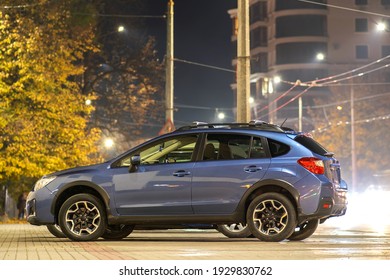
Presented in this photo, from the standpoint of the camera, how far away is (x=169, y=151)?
17484mm

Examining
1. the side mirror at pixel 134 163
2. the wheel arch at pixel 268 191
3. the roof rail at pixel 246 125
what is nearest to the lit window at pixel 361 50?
the roof rail at pixel 246 125

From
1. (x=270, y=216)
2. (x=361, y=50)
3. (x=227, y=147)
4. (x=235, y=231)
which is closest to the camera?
(x=270, y=216)

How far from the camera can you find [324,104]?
112 m

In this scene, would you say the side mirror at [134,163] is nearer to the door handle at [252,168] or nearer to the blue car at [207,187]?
the blue car at [207,187]

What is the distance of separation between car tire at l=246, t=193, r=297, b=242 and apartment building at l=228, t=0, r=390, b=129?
11742 cm

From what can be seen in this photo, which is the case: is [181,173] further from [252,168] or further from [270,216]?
[270,216]

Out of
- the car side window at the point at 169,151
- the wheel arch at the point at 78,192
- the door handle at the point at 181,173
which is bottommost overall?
the wheel arch at the point at 78,192

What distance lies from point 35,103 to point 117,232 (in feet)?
74.3

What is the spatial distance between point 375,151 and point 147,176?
78.8m

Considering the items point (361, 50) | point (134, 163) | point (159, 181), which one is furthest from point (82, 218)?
point (361, 50)

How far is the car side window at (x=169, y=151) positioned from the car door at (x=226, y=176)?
35 cm

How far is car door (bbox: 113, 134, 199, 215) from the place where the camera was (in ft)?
55.9

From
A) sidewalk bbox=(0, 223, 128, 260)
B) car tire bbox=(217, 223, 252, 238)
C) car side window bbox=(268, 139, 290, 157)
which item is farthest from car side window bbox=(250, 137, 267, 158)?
sidewalk bbox=(0, 223, 128, 260)

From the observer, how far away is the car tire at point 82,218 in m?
17.3
